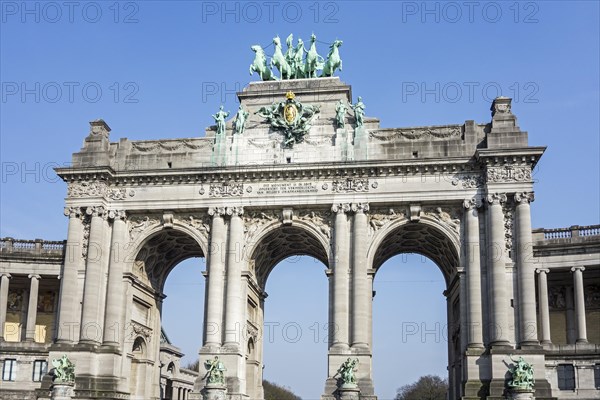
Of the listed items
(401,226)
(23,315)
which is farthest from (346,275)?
(23,315)

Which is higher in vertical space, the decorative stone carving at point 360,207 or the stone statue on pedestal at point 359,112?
the stone statue on pedestal at point 359,112

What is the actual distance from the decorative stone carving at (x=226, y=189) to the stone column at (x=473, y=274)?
13912 millimetres

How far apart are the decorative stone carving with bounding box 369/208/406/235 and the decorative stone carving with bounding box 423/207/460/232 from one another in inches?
64.2

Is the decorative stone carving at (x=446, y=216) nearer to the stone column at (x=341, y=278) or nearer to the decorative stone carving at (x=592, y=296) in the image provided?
the stone column at (x=341, y=278)

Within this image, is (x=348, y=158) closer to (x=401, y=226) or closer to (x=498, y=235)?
(x=401, y=226)

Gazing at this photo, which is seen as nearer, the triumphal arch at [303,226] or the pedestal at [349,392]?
the pedestal at [349,392]

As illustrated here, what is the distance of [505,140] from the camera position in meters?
44.5

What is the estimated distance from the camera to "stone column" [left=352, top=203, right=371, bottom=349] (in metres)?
43.4

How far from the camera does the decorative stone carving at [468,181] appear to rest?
147ft

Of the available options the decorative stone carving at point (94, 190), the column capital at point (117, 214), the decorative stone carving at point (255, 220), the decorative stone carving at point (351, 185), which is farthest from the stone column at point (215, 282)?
the decorative stone carving at point (351, 185)

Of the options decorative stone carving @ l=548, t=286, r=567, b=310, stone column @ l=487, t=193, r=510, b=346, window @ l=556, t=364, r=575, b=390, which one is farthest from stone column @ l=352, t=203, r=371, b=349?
decorative stone carving @ l=548, t=286, r=567, b=310

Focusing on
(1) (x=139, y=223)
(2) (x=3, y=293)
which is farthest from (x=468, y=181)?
(2) (x=3, y=293)

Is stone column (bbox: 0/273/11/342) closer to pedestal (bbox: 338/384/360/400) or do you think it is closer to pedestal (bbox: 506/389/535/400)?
pedestal (bbox: 338/384/360/400)

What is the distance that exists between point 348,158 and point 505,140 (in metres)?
9.48
